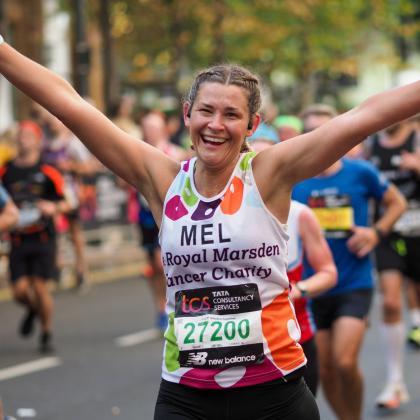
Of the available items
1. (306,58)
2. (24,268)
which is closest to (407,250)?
(24,268)

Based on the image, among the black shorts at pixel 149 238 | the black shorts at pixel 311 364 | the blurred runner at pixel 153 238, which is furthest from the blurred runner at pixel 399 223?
the black shorts at pixel 311 364

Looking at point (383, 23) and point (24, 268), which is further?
point (383, 23)

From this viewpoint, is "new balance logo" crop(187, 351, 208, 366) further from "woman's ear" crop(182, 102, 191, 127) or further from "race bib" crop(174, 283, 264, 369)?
"woman's ear" crop(182, 102, 191, 127)

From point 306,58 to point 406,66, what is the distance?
2.96 metres

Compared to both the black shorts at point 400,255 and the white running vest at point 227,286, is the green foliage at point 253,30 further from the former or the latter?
the white running vest at point 227,286

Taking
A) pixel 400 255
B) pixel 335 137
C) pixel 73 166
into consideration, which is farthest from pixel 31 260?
pixel 335 137

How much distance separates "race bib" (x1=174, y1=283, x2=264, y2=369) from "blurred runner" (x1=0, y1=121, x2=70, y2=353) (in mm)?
7480

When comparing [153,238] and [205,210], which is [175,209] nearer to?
[205,210]

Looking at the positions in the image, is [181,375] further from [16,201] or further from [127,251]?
[127,251]

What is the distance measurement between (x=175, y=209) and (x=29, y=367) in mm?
6470

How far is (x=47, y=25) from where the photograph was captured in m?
29.9

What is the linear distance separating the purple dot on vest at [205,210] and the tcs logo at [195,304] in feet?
0.87

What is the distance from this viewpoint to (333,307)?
7.34m

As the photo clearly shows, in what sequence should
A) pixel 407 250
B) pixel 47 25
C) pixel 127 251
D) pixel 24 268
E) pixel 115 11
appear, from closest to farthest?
pixel 407 250
pixel 24 268
pixel 127 251
pixel 115 11
pixel 47 25
